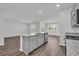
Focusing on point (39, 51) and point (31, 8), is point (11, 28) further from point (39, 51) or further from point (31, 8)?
point (39, 51)

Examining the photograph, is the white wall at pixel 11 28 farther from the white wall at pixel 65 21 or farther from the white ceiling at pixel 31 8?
the white wall at pixel 65 21

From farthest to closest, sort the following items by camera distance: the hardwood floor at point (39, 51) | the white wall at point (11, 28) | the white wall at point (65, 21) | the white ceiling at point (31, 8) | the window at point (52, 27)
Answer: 1. the window at point (52, 27)
2. the white wall at point (11, 28)
3. the white wall at point (65, 21)
4. the white ceiling at point (31, 8)
5. the hardwood floor at point (39, 51)

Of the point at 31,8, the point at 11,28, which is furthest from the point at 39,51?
the point at 11,28

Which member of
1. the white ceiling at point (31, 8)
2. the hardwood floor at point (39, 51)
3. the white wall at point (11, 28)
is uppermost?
the white ceiling at point (31, 8)

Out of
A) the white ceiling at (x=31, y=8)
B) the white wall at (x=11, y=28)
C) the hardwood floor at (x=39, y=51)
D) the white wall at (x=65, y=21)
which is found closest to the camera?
the hardwood floor at (x=39, y=51)

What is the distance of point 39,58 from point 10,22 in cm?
845

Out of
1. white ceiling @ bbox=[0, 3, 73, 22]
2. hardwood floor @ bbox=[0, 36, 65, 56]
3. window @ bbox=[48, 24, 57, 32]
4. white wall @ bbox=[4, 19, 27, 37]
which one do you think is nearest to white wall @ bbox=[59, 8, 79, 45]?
white ceiling @ bbox=[0, 3, 73, 22]

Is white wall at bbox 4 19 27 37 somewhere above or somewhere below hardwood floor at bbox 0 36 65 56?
above

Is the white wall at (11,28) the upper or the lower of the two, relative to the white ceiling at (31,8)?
lower

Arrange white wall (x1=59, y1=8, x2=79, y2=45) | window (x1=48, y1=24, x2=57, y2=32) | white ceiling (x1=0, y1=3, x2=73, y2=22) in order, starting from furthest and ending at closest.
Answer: window (x1=48, y1=24, x2=57, y2=32) < white wall (x1=59, y1=8, x2=79, y2=45) < white ceiling (x1=0, y1=3, x2=73, y2=22)

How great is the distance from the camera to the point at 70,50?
7.04 ft

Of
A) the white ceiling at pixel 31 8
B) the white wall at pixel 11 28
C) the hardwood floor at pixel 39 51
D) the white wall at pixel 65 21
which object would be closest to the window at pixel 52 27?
the white wall at pixel 11 28

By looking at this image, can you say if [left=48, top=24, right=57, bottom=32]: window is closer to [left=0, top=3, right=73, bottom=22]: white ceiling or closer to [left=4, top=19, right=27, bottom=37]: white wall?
[left=4, top=19, right=27, bottom=37]: white wall

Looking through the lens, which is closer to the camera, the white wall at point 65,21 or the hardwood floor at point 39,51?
the hardwood floor at point 39,51
